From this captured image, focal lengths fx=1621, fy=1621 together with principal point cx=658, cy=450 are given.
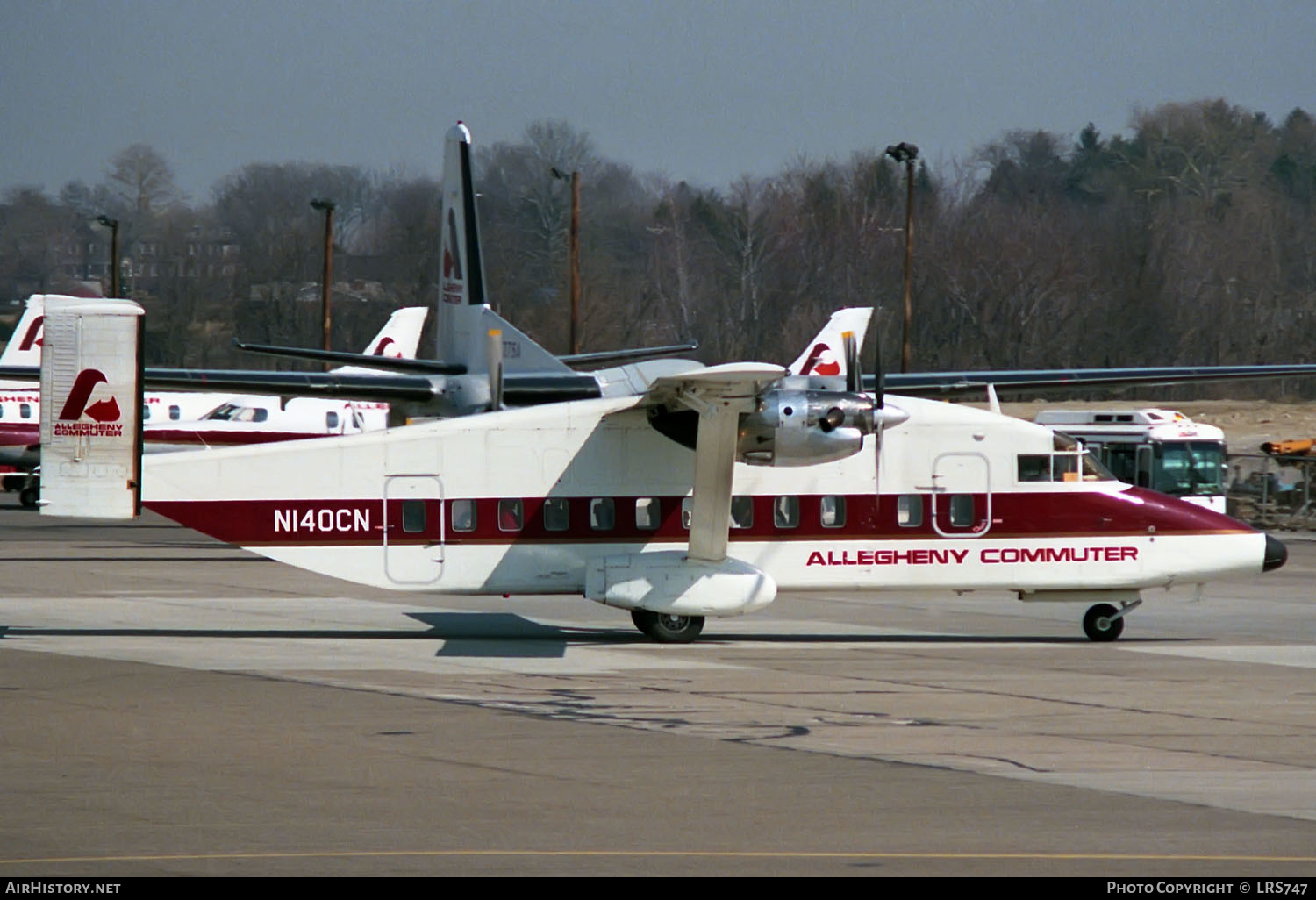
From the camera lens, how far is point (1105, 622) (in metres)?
18.2

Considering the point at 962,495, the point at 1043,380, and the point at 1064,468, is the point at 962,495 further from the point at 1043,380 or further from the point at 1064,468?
the point at 1043,380

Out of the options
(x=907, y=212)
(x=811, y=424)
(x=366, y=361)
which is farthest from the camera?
(x=907, y=212)

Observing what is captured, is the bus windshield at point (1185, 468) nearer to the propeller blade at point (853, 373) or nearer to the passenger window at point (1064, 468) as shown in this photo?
the passenger window at point (1064, 468)

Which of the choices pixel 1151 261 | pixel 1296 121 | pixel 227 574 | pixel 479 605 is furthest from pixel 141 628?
pixel 1296 121

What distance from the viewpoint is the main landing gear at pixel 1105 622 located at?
18.2 meters

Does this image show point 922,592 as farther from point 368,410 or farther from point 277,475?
point 368,410

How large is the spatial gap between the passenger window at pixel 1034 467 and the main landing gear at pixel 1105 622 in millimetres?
1637

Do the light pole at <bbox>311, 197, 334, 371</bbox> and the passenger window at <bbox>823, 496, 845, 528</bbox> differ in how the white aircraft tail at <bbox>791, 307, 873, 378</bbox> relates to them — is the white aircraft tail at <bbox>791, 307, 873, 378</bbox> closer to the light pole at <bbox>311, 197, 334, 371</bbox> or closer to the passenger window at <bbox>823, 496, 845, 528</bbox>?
the passenger window at <bbox>823, 496, 845, 528</bbox>

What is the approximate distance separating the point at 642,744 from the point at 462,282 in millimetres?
19532

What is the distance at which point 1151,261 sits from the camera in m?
80.2

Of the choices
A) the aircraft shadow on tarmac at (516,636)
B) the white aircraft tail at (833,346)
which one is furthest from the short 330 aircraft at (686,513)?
the white aircraft tail at (833,346)

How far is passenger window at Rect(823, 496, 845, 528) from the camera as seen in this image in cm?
1791

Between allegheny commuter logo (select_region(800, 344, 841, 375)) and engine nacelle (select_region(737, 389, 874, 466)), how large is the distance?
51.8 ft

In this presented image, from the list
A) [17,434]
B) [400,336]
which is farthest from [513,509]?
[400,336]
